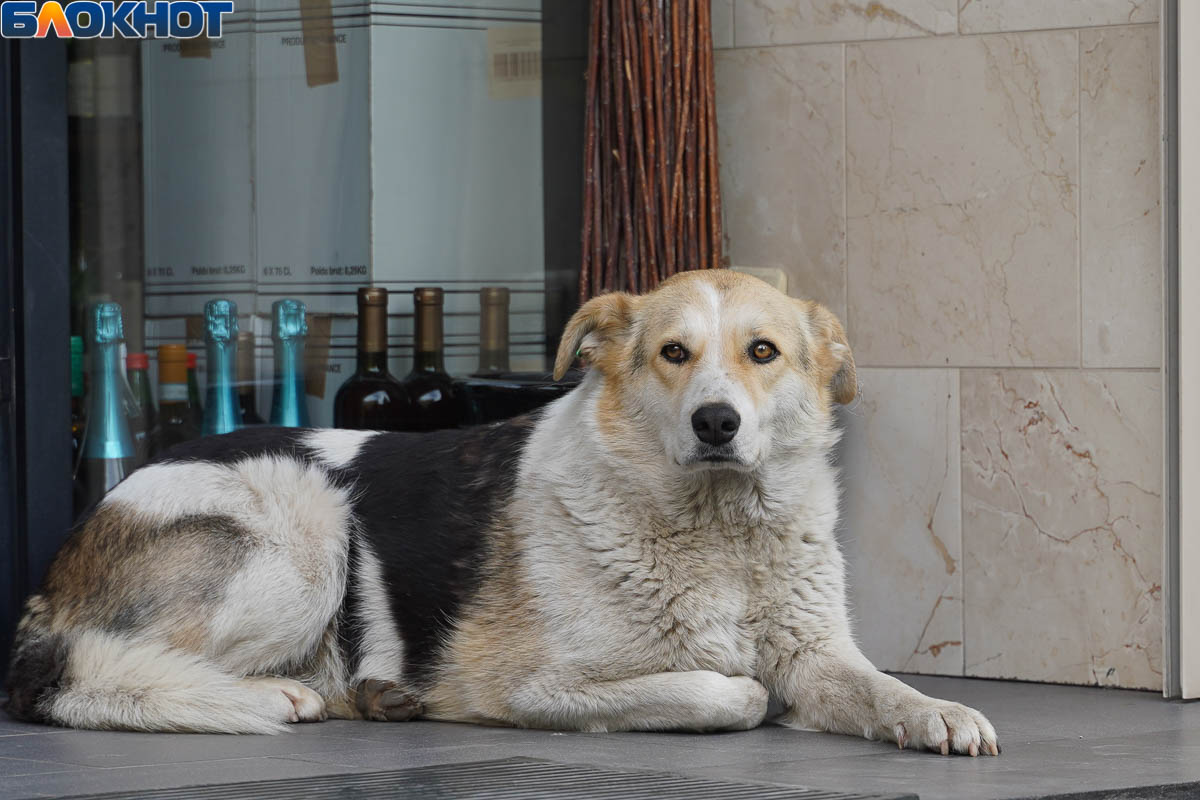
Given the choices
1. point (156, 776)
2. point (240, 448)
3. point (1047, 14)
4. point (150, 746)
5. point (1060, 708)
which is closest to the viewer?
point (156, 776)

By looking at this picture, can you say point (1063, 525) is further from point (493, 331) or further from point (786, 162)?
point (493, 331)

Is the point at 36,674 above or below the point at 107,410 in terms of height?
below

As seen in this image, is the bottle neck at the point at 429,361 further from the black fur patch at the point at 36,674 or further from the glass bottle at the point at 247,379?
the black fur patch at the point at 36,674

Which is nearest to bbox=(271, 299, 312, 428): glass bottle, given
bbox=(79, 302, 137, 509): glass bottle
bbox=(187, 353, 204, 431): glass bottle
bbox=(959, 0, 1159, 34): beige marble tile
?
bbox=(187, 353, 204, 431): glass bottle

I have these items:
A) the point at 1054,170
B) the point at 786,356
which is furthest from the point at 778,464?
the point at 1054,170

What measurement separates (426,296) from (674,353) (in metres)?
1.68

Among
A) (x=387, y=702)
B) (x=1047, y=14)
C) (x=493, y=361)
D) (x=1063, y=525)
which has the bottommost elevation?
(x=387, y=702)

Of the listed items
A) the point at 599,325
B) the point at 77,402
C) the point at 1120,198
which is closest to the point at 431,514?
the point at 599,325

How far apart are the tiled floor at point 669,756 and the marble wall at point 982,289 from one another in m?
0.80

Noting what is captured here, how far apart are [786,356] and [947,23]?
5.76 ft

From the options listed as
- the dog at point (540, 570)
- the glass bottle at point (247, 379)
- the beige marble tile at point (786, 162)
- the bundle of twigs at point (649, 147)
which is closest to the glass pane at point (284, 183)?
the glass bottle at point (247, 379)

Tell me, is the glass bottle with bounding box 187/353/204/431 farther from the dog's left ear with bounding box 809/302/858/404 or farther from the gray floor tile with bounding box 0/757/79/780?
the dog's left ear with bounding box 809/302/858/404

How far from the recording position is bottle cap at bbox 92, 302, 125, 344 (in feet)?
17.7

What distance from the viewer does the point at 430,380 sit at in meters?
5.66
